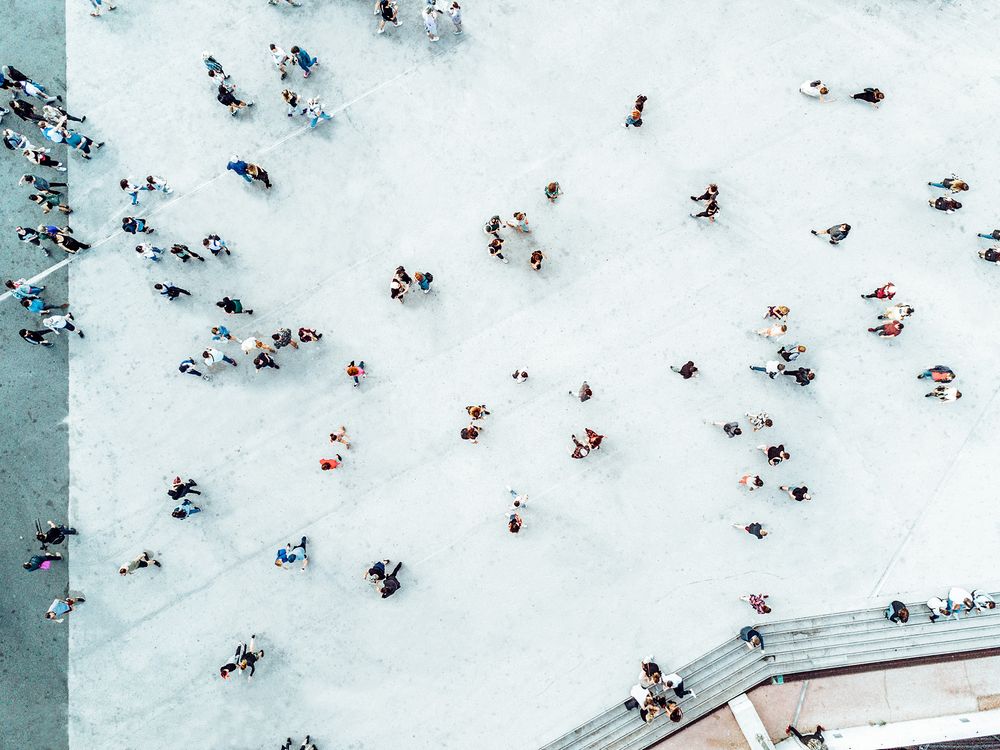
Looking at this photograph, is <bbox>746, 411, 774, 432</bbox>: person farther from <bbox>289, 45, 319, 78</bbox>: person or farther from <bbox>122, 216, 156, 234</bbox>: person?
<bbox>122, 216, 156, 234</bbox>: person

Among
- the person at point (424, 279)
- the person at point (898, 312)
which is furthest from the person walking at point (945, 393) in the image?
the person at point (424, 279)

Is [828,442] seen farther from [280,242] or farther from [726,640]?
[280,242]

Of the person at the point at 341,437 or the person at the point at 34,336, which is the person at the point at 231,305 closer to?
the person at the point at 341,437

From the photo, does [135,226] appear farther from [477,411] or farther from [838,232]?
[838,232]

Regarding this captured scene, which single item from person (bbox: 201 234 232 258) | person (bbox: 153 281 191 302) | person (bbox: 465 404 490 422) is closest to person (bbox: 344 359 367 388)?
person (bbox: 465 404 490 422)

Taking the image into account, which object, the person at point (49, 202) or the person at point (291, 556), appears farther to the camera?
the person at point (49, 202)

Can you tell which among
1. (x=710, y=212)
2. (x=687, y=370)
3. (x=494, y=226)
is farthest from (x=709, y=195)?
(x=494, y=226)

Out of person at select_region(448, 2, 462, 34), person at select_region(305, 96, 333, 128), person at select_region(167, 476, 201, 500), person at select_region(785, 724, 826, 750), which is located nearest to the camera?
person at select_region(167, 476, 201, 500)
